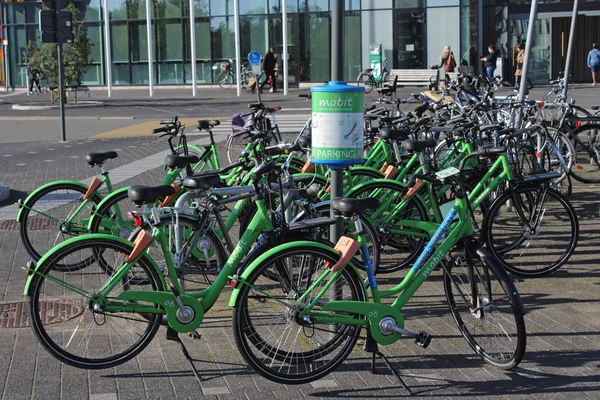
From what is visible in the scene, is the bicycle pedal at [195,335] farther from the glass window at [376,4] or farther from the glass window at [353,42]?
the glass window at [376,4]

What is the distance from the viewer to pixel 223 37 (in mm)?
37969

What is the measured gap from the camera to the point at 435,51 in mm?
34906

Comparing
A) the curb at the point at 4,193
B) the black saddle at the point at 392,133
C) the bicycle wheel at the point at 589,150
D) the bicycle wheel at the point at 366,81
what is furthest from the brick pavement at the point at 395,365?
the bicycle wheel at the point at 366,81

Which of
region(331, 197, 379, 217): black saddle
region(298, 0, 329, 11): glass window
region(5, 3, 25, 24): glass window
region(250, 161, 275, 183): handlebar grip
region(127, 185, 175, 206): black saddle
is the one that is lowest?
region(331, 197, 379, 217): black saddle

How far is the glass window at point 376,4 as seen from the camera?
115ft

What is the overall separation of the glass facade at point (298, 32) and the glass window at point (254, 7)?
0.04m

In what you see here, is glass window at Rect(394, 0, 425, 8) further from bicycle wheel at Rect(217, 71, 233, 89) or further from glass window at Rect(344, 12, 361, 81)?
bicycle wheel at Rect(217, 71, 233, 89)

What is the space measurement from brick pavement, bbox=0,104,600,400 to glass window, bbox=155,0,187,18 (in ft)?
110

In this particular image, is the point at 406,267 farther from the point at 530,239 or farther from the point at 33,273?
the point at 33,273

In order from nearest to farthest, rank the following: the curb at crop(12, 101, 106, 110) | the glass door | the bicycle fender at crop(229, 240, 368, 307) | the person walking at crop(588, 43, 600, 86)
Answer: the bicycle fender at crop(229, 240, 368, 307)
the curb at crop(12, 101, 106, 110)
the person walking at crop(588, 43, 600, 86)
the glass door

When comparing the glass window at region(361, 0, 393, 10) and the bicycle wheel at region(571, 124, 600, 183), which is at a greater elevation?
the glass window at region(361, 0, 393, 10)

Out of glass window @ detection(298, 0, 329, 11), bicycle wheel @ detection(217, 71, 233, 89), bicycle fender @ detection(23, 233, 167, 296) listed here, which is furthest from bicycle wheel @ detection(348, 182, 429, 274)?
bicycle wheel @ detection(217, 71, 233, 89)

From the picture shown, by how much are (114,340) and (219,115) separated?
18.8 metres

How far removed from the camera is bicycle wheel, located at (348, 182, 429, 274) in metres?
6.68
